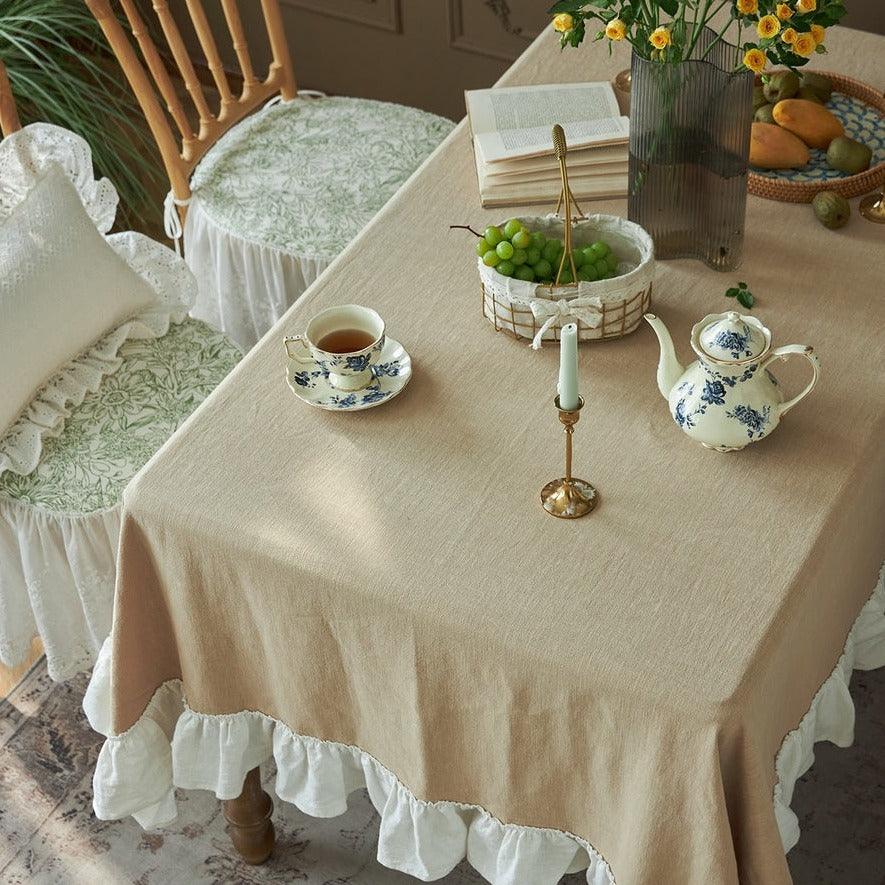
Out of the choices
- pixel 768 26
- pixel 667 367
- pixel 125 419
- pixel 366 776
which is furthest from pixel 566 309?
pixel 125 419

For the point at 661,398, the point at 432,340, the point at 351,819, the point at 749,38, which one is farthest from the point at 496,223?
the point at 351,819

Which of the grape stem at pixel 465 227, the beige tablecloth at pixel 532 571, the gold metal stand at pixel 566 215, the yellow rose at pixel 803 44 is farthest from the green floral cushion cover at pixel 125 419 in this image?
the yellow rose at pixel 803 44

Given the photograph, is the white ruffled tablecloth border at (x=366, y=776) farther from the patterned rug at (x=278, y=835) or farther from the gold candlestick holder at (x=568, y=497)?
the gold candlestick holder at (x=568, y=497)

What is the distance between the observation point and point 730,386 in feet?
4.89

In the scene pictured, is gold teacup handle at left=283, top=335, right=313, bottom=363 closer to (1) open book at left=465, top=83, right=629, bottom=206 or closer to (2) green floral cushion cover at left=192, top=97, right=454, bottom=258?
(1) open book at left=465, top=83, right=629, bottom=206

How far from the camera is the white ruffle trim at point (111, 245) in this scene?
6.60 ft

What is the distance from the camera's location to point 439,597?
55.3 inches

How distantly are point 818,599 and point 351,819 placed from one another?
0.94 meters

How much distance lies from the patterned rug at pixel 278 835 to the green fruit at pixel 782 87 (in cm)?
96

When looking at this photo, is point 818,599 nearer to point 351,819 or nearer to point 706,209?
point 706,209

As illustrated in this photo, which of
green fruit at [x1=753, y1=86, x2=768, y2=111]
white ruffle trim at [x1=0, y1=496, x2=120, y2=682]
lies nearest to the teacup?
white ruffle trim at [x1=0, y1=496, x2=120, y2=682]

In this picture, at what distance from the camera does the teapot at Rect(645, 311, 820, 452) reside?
1468mm

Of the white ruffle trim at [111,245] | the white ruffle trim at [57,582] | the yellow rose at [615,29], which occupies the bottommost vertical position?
the white ruffle trim at [57,582]

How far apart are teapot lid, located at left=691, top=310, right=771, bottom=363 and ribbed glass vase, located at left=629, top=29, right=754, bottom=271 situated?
1.02ft
